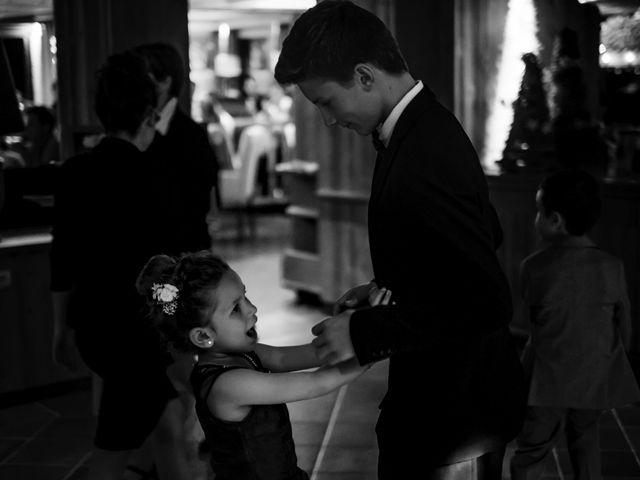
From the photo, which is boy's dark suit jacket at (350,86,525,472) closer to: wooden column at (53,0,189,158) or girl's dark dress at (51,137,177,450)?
girl's dark dress at (51,137,177,450)

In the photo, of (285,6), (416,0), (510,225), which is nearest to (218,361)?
(510,225)

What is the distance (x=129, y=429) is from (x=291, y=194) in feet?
14.7

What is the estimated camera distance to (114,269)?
2973mm

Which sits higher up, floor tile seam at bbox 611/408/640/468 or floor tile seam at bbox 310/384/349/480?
floor tile seam at bbox 611/408/640/468

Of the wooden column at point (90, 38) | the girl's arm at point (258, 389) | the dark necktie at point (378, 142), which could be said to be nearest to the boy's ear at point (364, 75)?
the dark necktie at point (378, 142)

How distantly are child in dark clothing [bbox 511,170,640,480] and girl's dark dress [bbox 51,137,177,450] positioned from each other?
44.7 inches

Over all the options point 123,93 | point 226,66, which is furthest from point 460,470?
point 226,66

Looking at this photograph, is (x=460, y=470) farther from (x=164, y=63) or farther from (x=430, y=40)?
(x=430, y=40)

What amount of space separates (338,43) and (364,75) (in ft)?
0.25

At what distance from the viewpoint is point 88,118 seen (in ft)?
16.5

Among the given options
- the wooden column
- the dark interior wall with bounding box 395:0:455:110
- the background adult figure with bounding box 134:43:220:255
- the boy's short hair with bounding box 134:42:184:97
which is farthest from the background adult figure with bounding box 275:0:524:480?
the dark interior wall with bounding box 395:0:455:110

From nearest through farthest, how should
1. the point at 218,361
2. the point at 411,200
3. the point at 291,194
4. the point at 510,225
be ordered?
1. the point at 411,200
2. the point at 218,361
3. the point at 510,225
4. the point at 291,194

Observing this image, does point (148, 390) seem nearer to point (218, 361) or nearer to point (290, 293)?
point (218, 361)

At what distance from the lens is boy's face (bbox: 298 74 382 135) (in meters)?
1.83
